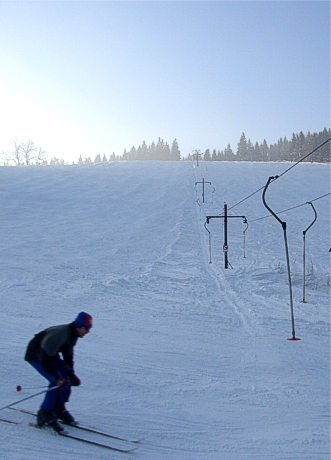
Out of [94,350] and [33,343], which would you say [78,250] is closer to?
[94,350]

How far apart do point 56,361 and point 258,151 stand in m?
120

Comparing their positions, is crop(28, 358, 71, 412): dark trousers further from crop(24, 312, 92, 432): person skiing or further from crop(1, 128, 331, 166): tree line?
crop(1, 128, 331, 166): tree line

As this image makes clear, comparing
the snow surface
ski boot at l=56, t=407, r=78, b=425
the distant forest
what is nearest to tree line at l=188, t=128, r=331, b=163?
the distant forest

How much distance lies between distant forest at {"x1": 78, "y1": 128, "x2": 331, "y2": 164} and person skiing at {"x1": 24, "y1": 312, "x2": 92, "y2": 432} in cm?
8697

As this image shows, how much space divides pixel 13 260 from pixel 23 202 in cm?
1755

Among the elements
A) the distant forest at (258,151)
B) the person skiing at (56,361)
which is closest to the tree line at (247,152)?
the distant forest at (258,151)

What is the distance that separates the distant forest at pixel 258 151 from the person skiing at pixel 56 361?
86969mm

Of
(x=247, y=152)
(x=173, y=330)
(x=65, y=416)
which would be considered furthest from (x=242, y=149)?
(x=65, y=416)

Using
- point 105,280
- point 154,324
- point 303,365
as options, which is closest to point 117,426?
point 303,365

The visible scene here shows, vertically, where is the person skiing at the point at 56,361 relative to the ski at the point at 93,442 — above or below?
above

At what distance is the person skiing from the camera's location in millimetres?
5895

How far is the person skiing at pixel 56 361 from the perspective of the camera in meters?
5.89

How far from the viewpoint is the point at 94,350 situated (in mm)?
9648

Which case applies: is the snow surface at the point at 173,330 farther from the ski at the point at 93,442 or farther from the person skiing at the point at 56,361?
the person skiing at the point at 56,361
